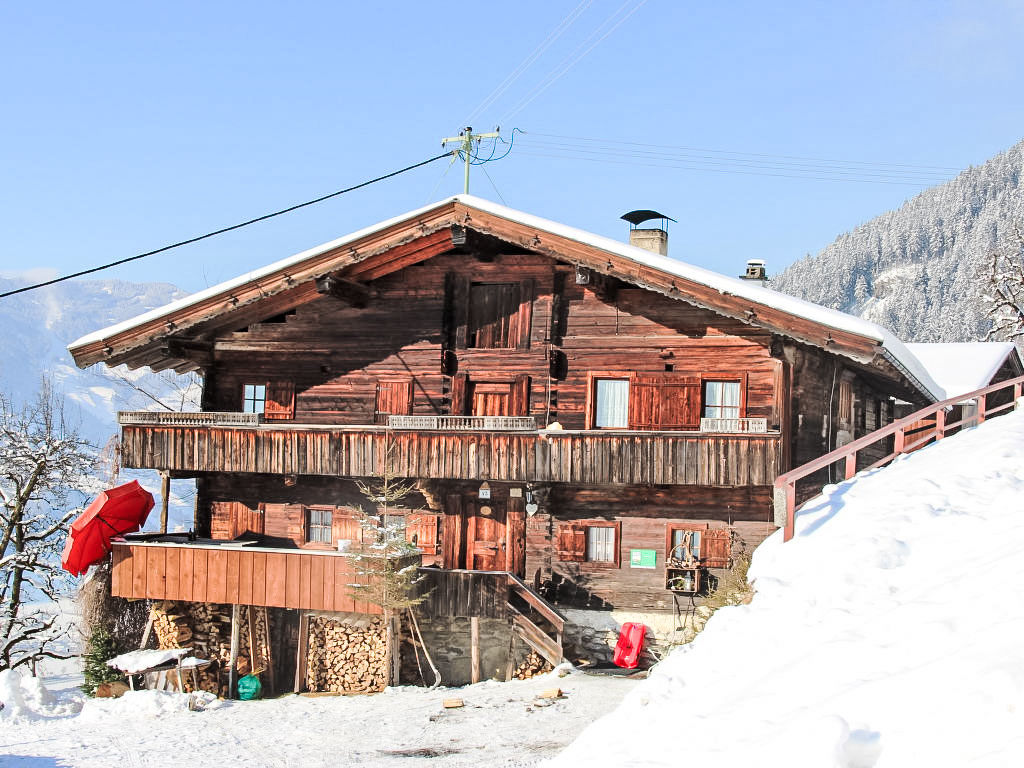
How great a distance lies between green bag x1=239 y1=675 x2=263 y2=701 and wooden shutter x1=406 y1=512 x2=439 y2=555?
4373 millimetres

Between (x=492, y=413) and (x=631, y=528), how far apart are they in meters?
3.93

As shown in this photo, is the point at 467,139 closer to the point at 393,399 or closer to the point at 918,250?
the point at 393,399

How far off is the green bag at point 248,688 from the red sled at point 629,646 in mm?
7507

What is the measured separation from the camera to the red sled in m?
20.6

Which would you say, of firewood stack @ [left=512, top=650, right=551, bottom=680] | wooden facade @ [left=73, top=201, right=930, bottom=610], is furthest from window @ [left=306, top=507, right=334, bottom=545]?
firewood stack @ [left=512, top=650, right=551, bottom=680]

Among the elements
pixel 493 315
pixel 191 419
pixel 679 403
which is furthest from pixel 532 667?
pixel 191 419

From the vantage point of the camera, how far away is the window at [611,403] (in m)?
22.0

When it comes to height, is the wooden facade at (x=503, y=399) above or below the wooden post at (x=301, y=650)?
above

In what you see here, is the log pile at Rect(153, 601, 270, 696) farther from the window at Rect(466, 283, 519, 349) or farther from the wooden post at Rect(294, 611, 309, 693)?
the window at Rect(466, 283, 519, 349)

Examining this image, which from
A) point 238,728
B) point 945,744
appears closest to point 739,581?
point 945,744

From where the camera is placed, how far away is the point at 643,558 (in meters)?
21.5

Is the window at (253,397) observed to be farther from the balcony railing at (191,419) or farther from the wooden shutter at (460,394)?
the wooden shutter at (460,394)

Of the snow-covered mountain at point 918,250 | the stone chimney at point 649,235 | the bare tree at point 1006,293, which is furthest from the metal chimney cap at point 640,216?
the snow-covered mountain at point 918,250

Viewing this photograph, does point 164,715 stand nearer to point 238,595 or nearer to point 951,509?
point 238,595
